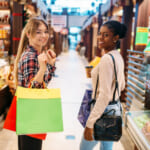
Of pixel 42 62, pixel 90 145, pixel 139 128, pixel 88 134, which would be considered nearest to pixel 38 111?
pixel 42 62

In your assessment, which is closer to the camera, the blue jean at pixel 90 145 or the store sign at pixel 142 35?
the blue jean at pixel 90 145

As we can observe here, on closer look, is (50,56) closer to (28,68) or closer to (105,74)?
(28,68)

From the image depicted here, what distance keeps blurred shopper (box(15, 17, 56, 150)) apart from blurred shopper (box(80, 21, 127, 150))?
365mm

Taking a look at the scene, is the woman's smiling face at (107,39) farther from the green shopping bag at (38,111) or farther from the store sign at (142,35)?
the store sign at (142,35)

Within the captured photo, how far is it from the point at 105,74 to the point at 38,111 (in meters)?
0.56

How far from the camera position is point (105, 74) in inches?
57.8

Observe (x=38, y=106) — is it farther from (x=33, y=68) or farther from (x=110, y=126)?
(x=110, y=126)

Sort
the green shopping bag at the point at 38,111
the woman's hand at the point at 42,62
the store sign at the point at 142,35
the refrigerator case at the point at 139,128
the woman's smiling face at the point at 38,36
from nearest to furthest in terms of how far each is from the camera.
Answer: the green shopping bag at the point at 38,111 < the woman's hand at the point at 42,62 < the woman's smiling face at the point at 38,36 < the refrigerator case at the point at 139,128 < the store sign at the point at 142,35

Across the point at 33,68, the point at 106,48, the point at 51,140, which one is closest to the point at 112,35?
the point at 106,48

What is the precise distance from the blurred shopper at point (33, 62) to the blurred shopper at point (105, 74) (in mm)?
365

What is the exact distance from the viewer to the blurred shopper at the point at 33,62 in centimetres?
131

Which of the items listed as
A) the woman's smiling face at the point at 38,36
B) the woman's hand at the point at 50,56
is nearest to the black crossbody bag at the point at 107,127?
the woman's hand at the point at 50,56

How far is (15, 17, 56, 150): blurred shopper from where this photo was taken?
4.31 ft

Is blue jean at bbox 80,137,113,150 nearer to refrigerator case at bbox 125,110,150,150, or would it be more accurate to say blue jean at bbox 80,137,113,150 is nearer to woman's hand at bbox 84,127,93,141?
woman's hand at bbox 84,127,93,141
